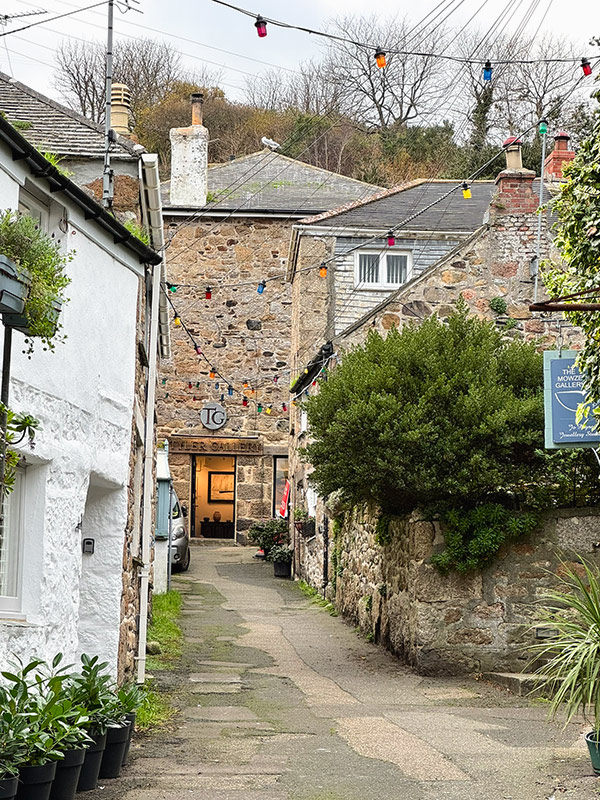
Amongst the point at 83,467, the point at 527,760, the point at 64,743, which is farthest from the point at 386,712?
the point at 64,743

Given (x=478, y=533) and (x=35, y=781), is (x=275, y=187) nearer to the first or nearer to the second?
(x=478, y=533)

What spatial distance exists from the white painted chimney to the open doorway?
7.65m

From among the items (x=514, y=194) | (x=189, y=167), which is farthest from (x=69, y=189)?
(x=189, y=167)

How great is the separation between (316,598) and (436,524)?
7267 mm

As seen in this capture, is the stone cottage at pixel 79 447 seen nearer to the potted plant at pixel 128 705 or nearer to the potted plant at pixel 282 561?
the potted plant at pixel 128 705

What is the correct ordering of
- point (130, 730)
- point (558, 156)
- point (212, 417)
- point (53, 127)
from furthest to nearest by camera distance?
point (212, 417), point (558, 156), point (53, 127), point (130, 730)

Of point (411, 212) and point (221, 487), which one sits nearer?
point (411, 212)

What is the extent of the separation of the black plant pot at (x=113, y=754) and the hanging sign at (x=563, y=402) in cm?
512

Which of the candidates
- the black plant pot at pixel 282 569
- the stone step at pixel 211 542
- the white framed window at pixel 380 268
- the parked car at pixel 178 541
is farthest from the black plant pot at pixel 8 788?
the stone step at pixel 211 542

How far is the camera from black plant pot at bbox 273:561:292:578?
21.9 m

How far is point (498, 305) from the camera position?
49.6 ft

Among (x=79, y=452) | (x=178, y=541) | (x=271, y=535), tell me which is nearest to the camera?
(x=79, y=452)

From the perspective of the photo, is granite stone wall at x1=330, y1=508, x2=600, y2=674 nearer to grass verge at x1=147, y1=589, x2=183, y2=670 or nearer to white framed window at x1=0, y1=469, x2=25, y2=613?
grass verge at x1=147, y1=589, x2=183, y2=670

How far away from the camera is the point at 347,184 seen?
85.8ft
